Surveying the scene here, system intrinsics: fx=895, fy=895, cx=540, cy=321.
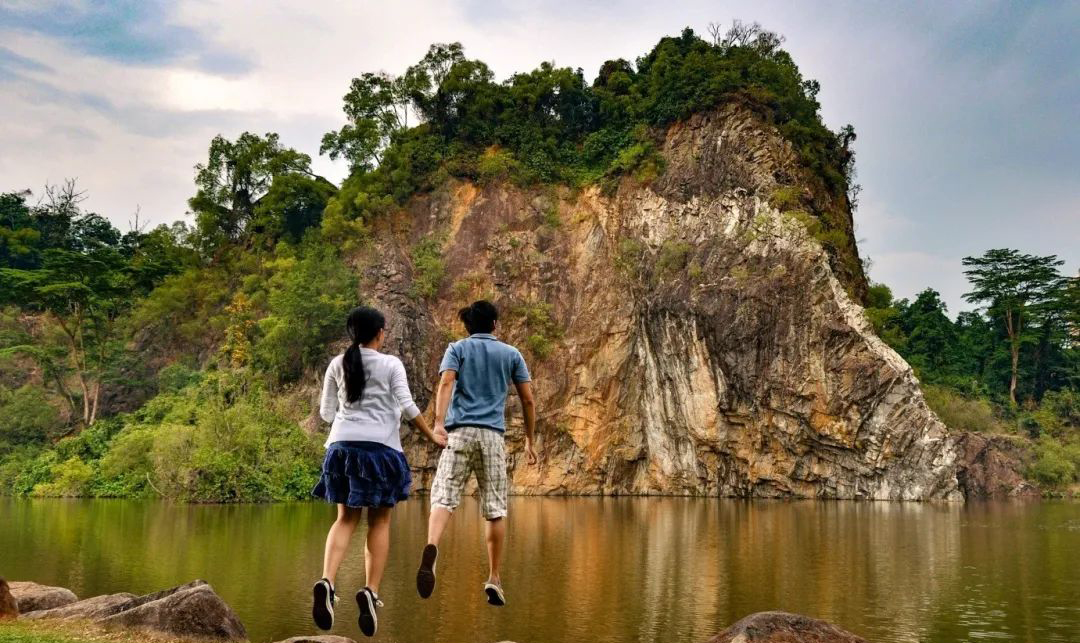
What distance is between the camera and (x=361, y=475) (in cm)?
620

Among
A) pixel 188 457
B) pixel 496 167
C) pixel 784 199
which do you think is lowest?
pixel 188 457

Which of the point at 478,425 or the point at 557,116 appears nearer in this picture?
the point at 478,425

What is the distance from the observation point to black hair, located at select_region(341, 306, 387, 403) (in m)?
6.14

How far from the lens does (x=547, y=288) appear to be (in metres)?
44.9

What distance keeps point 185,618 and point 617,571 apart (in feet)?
28.5

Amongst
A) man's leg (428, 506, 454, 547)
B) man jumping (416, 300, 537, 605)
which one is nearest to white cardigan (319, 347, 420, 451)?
man jumping (416, 300, 537, 605)

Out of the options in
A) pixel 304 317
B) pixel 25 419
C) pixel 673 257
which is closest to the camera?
pixel 25 419

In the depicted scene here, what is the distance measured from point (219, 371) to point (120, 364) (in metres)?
6.14

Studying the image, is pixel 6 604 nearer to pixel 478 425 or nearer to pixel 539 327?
pixel 478 425

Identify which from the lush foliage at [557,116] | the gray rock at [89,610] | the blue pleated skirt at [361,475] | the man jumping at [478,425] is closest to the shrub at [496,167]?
the lush foliage at [557,116]

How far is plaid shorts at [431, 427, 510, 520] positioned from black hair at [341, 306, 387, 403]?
100cm

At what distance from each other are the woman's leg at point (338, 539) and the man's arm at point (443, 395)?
0.86 m

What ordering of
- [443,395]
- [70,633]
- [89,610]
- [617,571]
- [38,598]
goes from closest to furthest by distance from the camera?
[443,395]
[70,633]
[89,610]
[38,598]
[617,571]

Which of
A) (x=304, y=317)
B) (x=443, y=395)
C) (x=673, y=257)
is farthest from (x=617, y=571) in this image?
(x=304, y=317)
